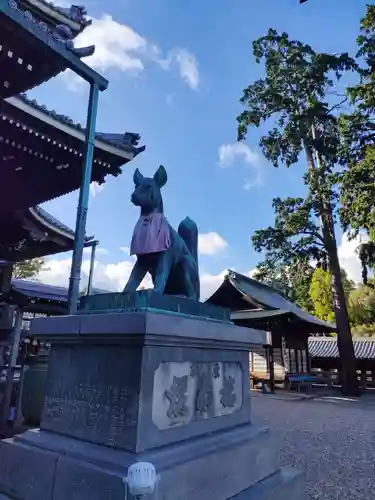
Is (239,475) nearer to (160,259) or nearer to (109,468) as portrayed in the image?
(109,468)

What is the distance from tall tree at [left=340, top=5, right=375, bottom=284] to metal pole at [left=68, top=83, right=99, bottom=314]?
31.4ft

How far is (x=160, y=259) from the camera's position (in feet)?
9.07

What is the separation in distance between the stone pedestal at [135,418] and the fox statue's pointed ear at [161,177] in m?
1.10

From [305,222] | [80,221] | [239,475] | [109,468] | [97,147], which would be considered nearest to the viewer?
[109,468]

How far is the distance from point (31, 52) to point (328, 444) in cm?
712

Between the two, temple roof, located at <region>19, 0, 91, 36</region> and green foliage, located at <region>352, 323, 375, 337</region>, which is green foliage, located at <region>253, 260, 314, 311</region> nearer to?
temple roof, located at <region>19, 0, 91, 36</region>

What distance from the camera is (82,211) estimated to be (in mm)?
4559

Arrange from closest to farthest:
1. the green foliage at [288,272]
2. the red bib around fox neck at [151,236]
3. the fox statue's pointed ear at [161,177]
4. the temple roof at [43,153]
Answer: the red bib around fox neck at [151,236]
the fox statue's pointed ear at [161,177]
the temple roof at [43,153]
the green foliage at [288,272]

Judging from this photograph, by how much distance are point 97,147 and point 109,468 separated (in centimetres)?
487

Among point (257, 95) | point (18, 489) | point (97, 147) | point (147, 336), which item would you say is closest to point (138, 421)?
point (147, 336)

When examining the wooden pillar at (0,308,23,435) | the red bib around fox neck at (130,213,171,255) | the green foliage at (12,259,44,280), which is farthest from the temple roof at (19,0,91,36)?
the green foliage at (12,259,44,280)

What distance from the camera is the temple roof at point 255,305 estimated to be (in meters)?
14.7

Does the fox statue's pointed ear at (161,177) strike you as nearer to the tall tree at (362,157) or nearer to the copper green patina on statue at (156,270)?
the copper green patina on statue at (156,270)

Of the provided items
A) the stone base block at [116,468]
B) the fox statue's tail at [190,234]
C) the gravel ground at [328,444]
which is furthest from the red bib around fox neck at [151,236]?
the gravel ground at [328,444]
